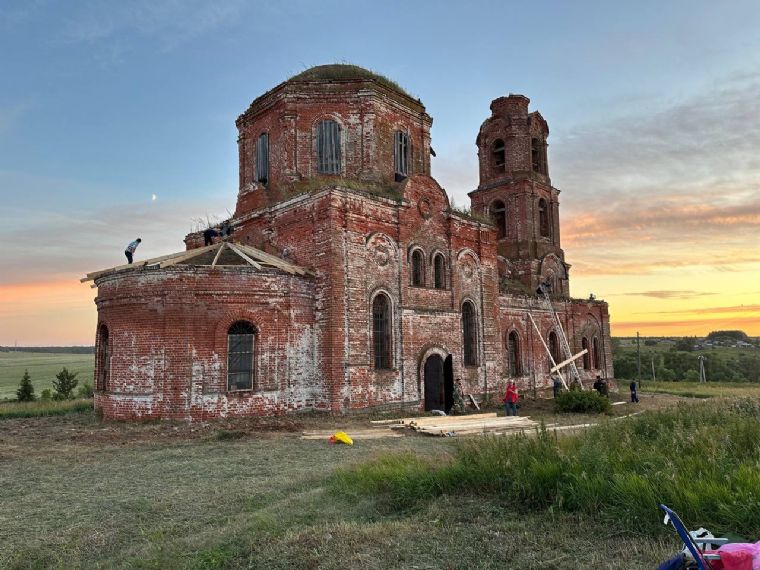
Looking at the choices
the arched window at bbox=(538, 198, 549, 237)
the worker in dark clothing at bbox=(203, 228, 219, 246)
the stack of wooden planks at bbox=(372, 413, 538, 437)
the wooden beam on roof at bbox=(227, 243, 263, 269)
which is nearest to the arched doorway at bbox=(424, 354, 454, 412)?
the stack of wooden planks at bbox=(372, 413, 538, 437)

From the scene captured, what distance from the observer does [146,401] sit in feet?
48.3

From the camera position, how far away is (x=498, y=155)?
101 ft

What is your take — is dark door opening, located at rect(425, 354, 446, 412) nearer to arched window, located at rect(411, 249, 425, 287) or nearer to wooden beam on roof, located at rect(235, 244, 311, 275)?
arched window, located at rect(411, 249, 425, 287)

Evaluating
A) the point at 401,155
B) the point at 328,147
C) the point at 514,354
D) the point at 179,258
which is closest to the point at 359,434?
the point at 179,258

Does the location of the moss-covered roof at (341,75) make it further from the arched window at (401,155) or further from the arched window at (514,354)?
the arched window at (514,354)

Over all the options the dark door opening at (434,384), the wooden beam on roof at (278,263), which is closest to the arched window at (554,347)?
the dark door opening at (434,384)

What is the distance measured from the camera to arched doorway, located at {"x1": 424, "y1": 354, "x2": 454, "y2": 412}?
19109mm

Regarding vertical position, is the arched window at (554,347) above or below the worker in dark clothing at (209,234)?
below

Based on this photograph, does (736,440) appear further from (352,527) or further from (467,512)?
(352,527)

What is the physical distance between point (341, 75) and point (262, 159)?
4.41m

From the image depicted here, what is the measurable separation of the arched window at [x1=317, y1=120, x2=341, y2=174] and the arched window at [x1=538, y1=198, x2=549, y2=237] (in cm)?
1488

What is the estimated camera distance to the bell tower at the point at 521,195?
95.7ft

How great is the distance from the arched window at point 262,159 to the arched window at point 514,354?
531 inches

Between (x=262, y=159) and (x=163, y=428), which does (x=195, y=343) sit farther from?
(x=262, y=159)
